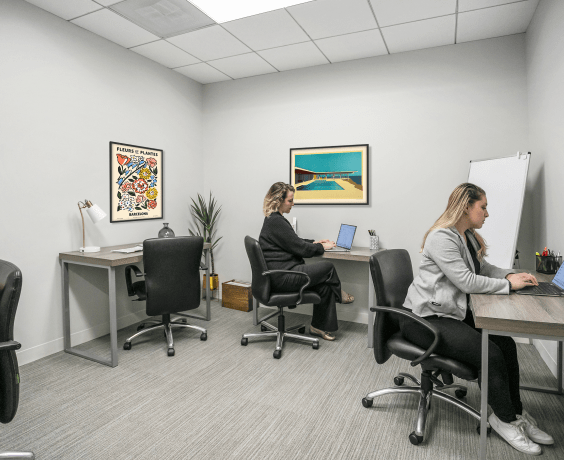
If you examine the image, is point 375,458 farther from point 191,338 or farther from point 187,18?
point 187,18

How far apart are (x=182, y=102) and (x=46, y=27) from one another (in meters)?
1.48

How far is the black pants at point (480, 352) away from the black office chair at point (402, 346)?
47 millimetres

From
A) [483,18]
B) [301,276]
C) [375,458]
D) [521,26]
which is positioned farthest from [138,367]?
[521,26]

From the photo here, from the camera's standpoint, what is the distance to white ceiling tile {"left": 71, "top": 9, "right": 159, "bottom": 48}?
2.75 m

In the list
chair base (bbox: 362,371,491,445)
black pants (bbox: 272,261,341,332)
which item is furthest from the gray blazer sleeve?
black pants (bbox: 272,261,341,332)

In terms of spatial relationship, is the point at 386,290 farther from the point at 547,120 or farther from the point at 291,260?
the point at 547,120

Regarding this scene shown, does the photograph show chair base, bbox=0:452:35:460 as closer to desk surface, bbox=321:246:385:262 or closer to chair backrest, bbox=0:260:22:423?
chair backrest, bbox=0:260:22:423

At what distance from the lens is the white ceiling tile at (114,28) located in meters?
2.75

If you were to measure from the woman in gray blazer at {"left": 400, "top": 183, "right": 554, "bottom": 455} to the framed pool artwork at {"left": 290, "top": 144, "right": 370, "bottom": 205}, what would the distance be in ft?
5.61

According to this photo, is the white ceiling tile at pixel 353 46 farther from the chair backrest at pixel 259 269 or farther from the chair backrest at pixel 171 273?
the chair backrest at pixel 171 273

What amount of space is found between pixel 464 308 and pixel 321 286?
1.26m

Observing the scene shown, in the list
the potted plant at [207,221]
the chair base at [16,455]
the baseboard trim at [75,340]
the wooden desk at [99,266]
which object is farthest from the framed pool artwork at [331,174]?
the chair base at [16,455]

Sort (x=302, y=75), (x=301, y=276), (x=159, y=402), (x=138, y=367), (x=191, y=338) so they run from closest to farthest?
(x=159, y=402) → (x=138, y=367) → (x=301, y=276) → (x=191, y=338) → (x=302, y=75)

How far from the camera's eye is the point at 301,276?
8.90ft
